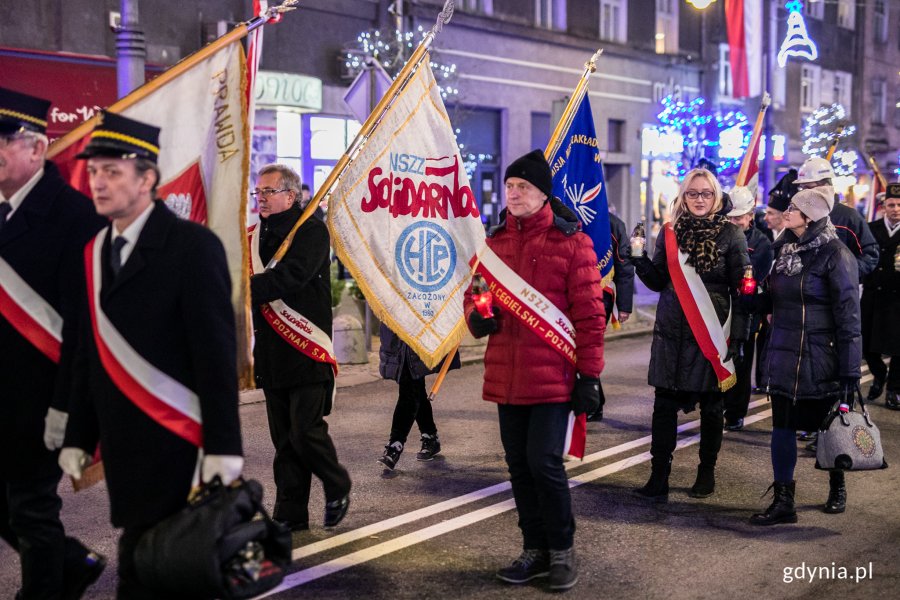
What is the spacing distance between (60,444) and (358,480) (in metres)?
3.42

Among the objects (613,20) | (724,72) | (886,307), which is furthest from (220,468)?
(724,72)

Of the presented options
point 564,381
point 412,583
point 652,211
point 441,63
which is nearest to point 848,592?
point 564,381

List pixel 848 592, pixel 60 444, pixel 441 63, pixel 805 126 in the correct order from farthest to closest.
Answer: pixel 805 126
pixel 441 63
pixel 848 592
pixel 60 444

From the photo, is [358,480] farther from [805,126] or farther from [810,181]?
[805,126]

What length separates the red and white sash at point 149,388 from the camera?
12.0 ft

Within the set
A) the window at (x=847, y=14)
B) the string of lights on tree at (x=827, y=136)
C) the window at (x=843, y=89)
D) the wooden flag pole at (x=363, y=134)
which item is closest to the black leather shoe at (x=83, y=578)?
the wooden flag pole at (x=363, y=134)

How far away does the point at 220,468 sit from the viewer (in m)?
3.59

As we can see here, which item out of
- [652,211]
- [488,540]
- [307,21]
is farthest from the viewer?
[652,211]

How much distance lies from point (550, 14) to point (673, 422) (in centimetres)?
2046

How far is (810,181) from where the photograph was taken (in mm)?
8367

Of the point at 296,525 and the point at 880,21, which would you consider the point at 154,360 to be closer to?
the point at 296,525

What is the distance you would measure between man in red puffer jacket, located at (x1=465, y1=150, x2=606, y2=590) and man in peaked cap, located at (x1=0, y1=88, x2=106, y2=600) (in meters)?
1.95

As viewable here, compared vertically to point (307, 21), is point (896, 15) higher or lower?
higher

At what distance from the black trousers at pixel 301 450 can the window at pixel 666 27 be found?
84.1ft
